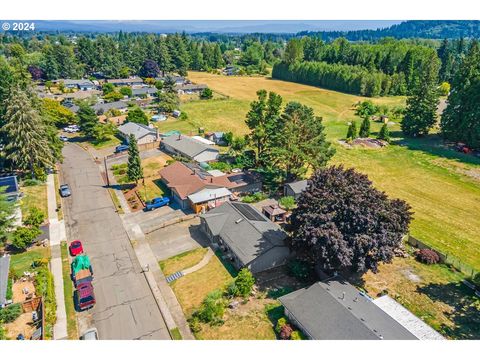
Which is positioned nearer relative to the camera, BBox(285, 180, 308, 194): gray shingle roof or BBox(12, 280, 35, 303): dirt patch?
BBox(12, 280, 35, 303): dirt patch

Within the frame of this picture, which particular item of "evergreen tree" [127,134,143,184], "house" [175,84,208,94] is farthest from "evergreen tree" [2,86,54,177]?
"house" [175,84,208,94]

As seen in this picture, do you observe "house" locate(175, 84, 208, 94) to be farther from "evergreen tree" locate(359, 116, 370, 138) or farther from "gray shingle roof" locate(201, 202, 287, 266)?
"gray shingle roof" locate(201, 202, 287, 266)

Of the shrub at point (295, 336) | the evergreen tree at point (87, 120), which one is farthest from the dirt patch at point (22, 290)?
the evergreen tree at point (87, 120)

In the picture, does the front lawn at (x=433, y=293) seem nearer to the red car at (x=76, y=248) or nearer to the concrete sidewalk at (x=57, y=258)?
the concrete sidewalk at (x=57, y=258)

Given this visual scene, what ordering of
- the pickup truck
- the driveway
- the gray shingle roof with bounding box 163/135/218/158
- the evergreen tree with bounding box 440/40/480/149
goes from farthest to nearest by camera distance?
the evergreen tree with bounding box 440/40/480/149 < the gray shingle roof with bounding box 163/135/218/158 < the driveway < the pickup truck

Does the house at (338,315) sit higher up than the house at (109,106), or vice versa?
the house at (109,106)

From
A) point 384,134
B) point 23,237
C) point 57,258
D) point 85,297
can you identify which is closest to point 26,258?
point 23,237

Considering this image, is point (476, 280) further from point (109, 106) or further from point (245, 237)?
point (109, 106)

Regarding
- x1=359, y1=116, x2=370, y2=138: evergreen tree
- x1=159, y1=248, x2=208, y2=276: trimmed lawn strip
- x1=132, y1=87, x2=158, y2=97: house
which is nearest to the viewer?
x1=159, y1=248, x2=208, y2=276: trimmed lawn strip
